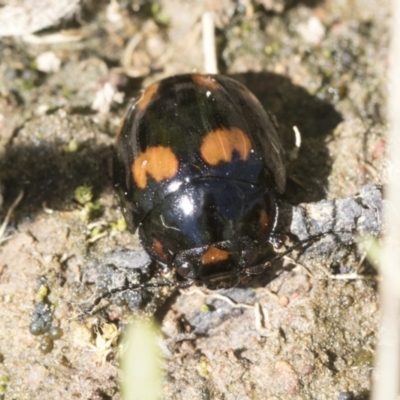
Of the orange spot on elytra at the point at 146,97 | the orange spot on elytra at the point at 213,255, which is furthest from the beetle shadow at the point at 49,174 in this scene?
the orange spot on elytra at the point at 213,255

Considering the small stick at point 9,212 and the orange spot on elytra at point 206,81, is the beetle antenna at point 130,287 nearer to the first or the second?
the small stick at point 9,212

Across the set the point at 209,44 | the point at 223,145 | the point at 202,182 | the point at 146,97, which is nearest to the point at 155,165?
the point at 202,182

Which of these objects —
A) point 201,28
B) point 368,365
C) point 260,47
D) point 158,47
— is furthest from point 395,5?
point 368,365

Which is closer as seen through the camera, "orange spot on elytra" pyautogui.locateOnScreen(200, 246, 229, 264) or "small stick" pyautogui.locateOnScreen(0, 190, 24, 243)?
"orange spot on elytra" pyautogui.locateOnScreen(200, 246, 229, 264)

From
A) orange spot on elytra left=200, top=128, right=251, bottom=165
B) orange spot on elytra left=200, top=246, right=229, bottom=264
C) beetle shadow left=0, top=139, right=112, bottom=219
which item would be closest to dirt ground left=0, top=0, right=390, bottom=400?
beetle shadow left=0, top=139, right=112, bottom=219

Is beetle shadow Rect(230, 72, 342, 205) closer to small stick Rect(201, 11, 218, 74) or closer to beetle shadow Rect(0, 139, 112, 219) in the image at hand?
small stick Rect(201, 11, 218, 74)

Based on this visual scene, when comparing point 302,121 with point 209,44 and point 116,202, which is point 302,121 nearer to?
point 209,44
